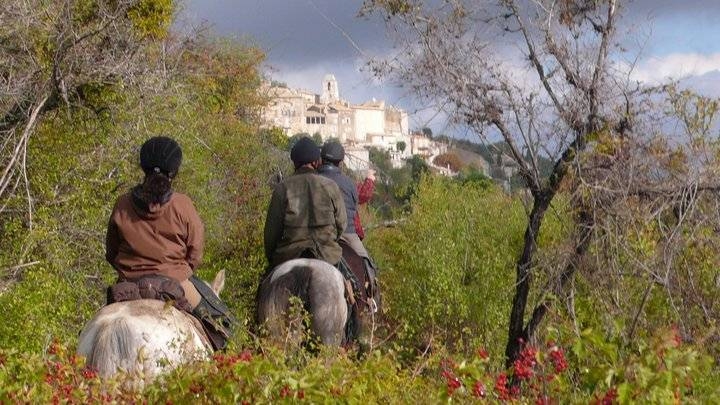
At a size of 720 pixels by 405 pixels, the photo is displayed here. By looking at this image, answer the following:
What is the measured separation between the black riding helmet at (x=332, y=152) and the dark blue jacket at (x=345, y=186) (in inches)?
2.8

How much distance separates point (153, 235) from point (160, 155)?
1.78 ft

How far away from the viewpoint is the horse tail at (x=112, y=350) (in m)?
7.68

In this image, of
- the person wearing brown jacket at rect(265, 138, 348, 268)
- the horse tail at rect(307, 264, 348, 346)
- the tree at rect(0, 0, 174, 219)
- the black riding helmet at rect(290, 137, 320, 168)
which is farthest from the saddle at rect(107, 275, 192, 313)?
the tree at rect(0, 0, 174, 219)

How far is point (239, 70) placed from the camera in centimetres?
4441

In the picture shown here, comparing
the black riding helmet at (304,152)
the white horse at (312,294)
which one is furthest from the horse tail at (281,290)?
the black riding helmet at (304,152)

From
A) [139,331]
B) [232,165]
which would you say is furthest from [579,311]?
[232,165]

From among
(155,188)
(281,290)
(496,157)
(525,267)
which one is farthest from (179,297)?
(496,157)

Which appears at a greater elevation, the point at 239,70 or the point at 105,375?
the point at 239,70

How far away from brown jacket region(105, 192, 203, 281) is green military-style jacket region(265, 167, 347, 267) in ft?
8.09

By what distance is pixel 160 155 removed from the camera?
8.78 meters

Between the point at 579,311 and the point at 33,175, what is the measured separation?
6908 millimetres

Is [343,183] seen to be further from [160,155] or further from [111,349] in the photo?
[111,349]

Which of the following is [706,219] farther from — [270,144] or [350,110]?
[350,110]

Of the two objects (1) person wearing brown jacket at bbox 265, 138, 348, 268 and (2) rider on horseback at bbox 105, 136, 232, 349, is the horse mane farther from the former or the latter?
(1) person wearing brown jacket at bbox 265, 138, 348, 268
